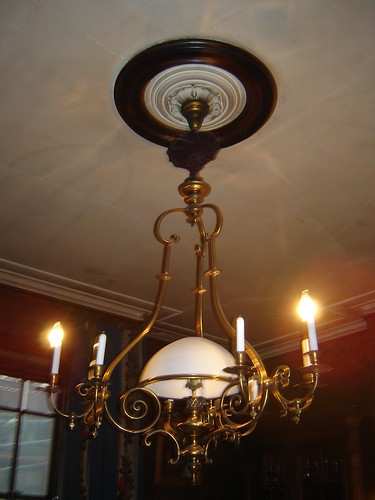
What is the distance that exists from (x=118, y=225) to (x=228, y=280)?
1.11 m

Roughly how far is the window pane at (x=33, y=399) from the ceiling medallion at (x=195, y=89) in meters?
2.44

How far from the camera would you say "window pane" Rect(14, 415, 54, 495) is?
388cm

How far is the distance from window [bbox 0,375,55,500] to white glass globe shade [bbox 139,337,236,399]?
212 centimetres

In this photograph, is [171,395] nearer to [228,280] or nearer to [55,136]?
[55,136]

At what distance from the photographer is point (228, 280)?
4.08 meters

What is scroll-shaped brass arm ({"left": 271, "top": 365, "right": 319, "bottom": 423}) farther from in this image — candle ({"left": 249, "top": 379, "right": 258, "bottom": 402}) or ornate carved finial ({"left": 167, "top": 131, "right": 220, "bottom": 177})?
ornate carved finial ({"left": 167, "top": 131, "right": 220, "bottom": 177})

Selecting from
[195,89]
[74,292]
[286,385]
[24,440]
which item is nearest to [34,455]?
[24,440]

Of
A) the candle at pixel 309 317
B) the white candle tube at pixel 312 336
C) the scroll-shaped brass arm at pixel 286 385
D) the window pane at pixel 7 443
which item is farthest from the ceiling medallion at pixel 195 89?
the window pane at pixel 7 443

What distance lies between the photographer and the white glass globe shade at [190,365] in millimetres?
1976

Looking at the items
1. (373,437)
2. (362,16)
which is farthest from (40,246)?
(373,437)

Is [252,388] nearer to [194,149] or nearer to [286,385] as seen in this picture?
[286,385]

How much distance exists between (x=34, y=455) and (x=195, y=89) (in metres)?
3.04

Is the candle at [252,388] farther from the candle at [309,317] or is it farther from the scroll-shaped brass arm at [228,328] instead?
the candle at [309,317]

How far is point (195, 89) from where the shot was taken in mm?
2309
